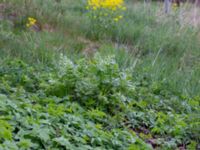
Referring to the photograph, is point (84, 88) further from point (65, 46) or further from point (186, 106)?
point (65, 46)

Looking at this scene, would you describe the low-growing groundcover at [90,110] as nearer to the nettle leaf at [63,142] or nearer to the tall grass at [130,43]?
the nettle leaf at [63,142]

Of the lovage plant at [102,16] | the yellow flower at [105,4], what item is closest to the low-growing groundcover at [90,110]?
the lovage plant at [102,16]

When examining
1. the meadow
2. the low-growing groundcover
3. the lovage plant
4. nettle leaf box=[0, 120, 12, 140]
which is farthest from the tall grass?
nettle leaf box=[0, 120, 12, 140]

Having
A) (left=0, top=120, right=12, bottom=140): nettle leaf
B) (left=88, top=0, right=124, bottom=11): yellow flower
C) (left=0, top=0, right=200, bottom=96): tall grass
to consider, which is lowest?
(left=0, top=0, right=200, bottom=96): tall grass

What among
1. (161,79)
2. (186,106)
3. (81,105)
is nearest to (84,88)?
(81,105)

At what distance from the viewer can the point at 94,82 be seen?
4.64 meters

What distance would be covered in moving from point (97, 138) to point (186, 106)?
196cm

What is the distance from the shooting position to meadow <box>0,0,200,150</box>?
360 cm

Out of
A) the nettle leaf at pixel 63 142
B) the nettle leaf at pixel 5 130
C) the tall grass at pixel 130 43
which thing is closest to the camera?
the nettle leaf at pixel 5 130

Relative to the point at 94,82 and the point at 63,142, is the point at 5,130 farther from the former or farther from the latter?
the point at 94,82

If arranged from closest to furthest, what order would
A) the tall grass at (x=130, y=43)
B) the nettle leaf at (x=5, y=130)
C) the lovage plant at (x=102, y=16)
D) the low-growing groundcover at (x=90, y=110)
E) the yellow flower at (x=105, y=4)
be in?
the nettle leaf at (x=5, y=130) → the low-growing groundcover at (x=90, y=110) → the tall grass at (x=130, y=43) → the lovage plant at (x=102, y=16) → the yellow flower at (x=105, y=4)

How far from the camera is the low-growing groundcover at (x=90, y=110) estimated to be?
346 cm

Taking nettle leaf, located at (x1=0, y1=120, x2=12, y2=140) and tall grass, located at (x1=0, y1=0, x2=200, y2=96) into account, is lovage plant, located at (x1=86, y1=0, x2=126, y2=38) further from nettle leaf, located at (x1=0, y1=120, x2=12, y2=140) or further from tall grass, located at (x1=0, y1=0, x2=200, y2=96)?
nettle leaf, located at (x1=0, y1=120, x2=12, y2=140)

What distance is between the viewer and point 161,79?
6027mm
